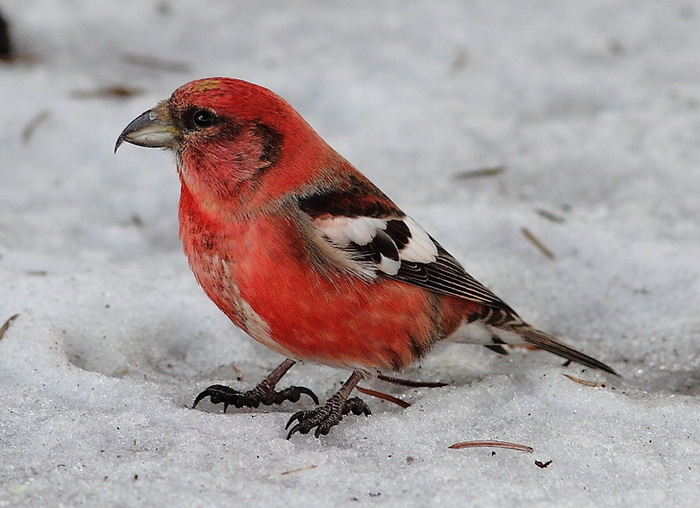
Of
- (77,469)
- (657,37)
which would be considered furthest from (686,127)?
(77,469)

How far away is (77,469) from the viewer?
2.87 meters

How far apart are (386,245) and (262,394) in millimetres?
799

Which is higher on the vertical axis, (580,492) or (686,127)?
(686,127)

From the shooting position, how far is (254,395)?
3.66m

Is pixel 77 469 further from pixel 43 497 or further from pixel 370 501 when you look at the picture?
pixel 370 501

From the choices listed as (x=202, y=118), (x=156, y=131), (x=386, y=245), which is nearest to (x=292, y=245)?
(x=386, y=245)

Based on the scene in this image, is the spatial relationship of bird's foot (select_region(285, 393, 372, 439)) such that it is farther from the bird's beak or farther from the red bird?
the bird's beak

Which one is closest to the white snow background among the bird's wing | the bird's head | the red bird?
the red bird

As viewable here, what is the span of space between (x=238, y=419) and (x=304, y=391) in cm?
51

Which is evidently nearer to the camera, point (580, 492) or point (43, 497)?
point (43, 497)

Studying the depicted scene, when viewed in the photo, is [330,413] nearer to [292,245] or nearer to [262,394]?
[262,394]

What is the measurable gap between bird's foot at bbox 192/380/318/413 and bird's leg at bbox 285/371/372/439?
0.24 m

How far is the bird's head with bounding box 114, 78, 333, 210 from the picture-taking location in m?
3.45

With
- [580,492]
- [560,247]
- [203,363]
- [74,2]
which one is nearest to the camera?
[580,492]
